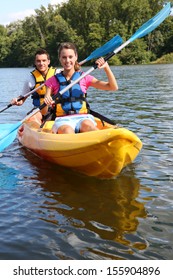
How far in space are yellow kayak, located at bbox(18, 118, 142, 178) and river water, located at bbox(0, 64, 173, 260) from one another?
17 centimetres

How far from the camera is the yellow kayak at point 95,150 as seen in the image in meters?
3.79

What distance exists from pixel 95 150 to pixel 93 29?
48.4 metres

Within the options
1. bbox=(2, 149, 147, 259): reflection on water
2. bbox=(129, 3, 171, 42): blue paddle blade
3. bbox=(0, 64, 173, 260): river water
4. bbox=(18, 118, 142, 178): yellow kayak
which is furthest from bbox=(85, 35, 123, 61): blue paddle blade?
bbox=(2, 149, 147, 259): reflection on water

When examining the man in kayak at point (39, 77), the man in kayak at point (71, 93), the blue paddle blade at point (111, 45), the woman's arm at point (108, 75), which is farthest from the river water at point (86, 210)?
the blue paddle blade at point (111, 45)

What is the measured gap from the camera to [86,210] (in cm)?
354

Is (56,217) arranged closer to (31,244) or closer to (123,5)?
(31,244)

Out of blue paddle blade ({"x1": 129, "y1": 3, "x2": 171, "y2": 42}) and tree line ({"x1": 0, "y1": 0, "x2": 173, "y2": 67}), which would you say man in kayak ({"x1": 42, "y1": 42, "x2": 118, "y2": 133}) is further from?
tree line ({"x1": 0, "y1": 0, "x2": 173, "y2": 67})

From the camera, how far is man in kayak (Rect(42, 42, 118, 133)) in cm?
450

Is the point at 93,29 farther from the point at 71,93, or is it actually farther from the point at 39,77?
the point at 71,93

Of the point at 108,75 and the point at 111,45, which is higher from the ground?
the point at 111,45

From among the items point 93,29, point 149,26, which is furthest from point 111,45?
point 93,29

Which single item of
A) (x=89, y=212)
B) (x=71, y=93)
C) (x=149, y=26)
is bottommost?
(x=89, y=212)

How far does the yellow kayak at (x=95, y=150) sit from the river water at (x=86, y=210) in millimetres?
170

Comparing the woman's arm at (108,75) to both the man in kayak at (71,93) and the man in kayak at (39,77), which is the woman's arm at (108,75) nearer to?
the man in kayak at (71,93)
